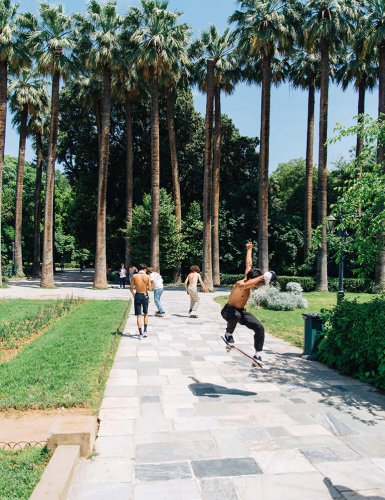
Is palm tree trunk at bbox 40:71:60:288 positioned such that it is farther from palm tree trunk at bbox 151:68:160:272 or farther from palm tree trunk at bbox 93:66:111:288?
palm tree trunk at bbox 151:68:160:272

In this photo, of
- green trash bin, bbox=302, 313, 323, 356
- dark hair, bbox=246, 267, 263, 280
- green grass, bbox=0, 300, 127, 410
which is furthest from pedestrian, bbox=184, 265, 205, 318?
dark hair, bbox=246, 267, 263, 280

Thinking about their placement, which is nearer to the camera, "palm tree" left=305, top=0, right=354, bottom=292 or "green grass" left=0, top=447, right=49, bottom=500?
"green grass" left=0, top=447, right=49, bottom=500

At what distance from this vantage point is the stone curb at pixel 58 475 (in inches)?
140

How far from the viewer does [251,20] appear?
83.4 ft

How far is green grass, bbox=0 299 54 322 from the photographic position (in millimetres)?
15019

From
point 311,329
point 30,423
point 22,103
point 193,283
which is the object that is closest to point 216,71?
point 22,103

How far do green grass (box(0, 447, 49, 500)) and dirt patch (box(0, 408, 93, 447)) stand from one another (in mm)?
284

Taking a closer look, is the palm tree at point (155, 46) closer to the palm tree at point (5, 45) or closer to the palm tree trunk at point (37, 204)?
the palm tree at point (5, 45)

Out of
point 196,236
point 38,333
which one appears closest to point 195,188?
point 196,236

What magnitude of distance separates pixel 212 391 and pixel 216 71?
88.8ft

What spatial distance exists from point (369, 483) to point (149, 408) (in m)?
3.04

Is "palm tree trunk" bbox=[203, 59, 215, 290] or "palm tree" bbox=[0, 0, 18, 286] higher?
"palm tree" bbox=[0, 0, 18, 286]

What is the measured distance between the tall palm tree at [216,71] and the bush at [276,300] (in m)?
12.1

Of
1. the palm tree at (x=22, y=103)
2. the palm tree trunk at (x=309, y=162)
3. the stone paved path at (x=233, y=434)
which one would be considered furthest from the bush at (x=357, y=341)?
the palm tree at (x=22, y=103)
